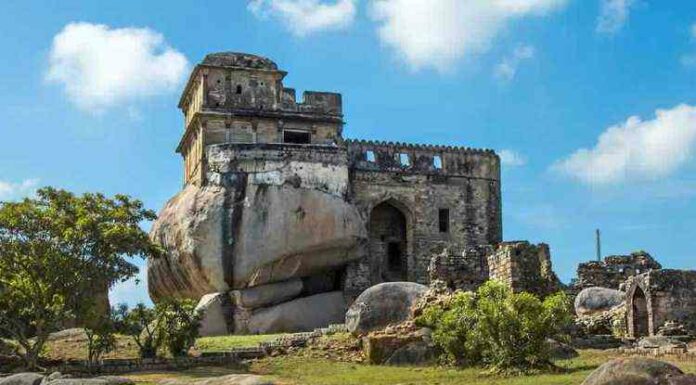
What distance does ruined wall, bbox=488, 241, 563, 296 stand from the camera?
24.2m

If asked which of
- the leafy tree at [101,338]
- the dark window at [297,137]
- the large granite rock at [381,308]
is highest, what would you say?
the dark window at [297,137]

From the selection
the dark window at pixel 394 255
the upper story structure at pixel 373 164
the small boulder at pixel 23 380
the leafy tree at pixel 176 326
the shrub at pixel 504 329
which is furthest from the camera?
the dark window at pixel 394 255

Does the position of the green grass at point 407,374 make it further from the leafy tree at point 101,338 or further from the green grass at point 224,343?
the leafy tree at point 101,338

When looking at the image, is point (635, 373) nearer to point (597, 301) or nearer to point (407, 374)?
point (407, 374)

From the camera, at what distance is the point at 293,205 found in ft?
114

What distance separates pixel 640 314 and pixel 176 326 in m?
11.7

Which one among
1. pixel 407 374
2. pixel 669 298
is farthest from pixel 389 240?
pixel 407 374

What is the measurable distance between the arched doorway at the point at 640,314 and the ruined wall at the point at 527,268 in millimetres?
2155

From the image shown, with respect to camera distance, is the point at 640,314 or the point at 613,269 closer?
the point at 640,314

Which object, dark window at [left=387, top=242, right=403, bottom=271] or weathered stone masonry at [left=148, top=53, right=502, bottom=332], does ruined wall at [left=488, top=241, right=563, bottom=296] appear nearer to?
weathered stone masonry at [left=148, top=53, right=502, bottom=332]

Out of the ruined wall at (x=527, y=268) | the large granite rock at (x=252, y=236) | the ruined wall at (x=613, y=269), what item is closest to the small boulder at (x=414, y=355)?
the ruined wall at (x=527, y=268)

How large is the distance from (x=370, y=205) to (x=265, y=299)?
6.82m

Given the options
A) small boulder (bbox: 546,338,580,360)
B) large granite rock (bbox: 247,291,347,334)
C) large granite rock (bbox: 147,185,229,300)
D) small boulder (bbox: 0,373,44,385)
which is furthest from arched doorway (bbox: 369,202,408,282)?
small boulder (bbox: 0,373,44,385)

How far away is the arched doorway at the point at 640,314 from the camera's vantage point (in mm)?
22984
